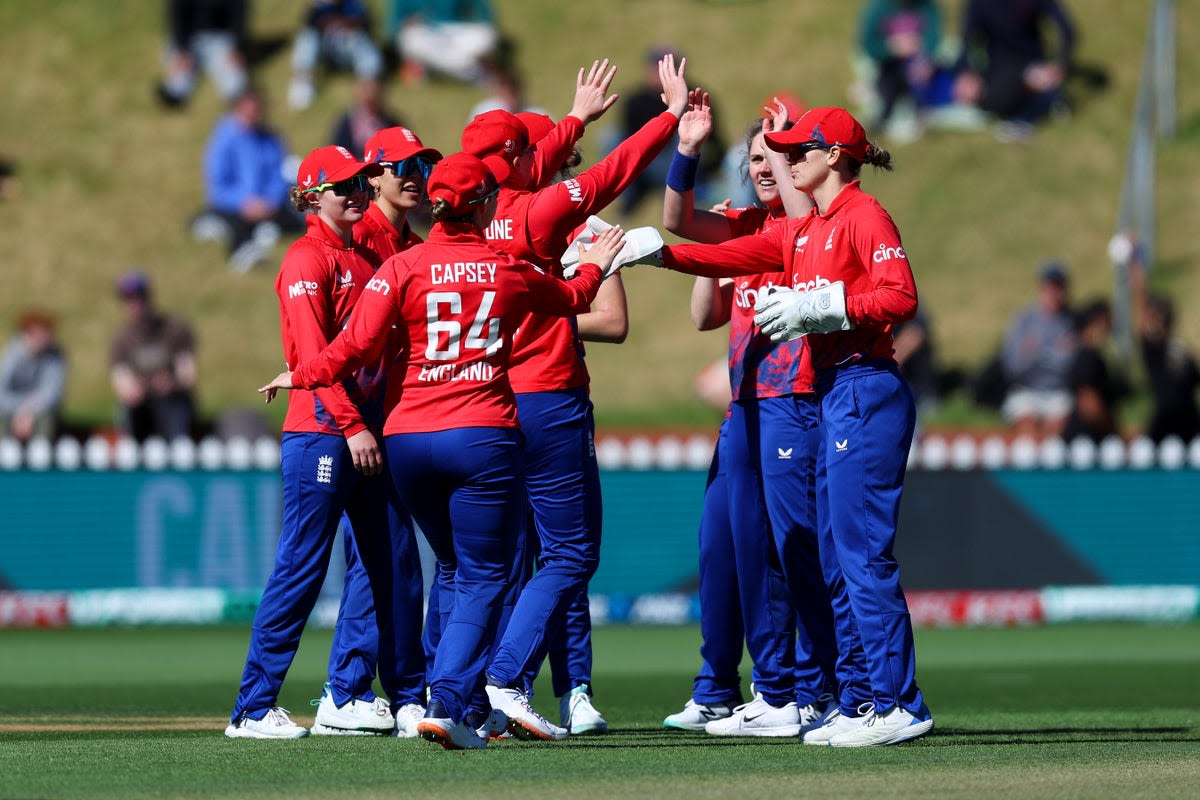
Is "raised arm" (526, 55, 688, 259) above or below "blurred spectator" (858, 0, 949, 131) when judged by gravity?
below

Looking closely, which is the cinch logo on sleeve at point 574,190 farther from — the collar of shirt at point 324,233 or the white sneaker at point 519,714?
the white sneaker at point 519,714

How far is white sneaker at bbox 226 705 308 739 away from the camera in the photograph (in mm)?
8062

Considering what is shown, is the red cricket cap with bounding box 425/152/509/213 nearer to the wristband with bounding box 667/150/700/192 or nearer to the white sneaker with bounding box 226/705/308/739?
the wristband with bounding box 667/150/700/192

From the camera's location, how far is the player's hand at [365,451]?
7.93 metres

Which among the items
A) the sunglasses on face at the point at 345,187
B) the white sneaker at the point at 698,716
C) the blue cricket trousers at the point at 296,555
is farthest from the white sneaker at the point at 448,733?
the sunglasses on face at the point at 345,187

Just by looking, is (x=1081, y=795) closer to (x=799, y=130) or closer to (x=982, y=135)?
(x=799, y=130)

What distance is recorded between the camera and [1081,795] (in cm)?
629

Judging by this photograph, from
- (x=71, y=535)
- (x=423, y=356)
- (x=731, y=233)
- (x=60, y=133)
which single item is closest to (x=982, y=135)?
(x=60, y=133)

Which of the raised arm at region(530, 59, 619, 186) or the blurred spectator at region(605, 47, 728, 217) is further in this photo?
the blurred spectator at region(605, 47, 728, 217)

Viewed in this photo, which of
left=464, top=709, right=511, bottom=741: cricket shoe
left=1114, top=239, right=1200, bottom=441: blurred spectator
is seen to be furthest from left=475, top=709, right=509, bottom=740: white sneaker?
left=1114, top=239, right=1200, bottom=441: blurred spectator

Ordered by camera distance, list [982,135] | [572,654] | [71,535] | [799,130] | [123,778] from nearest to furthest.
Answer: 1. [123,778]
2. [799,130]
3. [572,654]
4. [71,535]
5. [982,135]

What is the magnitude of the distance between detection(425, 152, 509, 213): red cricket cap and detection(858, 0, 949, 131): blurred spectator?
738 inches

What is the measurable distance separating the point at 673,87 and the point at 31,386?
478 inches

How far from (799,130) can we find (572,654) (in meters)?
2.43
